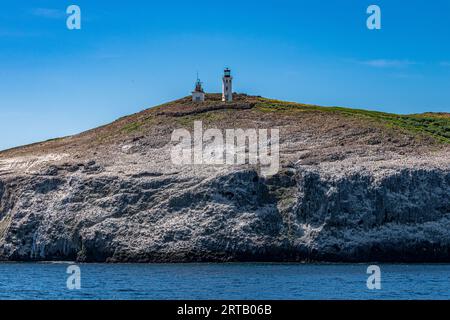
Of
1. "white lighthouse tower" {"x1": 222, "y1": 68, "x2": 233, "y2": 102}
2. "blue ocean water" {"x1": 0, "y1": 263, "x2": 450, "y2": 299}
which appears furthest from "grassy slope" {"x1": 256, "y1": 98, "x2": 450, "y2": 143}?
"blue ocean water" {"x1": 0, "y1": 263, "x2": 450, "y2": 299}

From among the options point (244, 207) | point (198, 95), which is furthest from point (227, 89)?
point (244, 207)

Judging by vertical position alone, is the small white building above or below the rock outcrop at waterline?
above

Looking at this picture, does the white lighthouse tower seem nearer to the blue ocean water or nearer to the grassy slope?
the grassy slope

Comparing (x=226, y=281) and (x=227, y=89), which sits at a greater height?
(x=227, y=89)

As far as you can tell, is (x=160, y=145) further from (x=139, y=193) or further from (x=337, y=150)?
(x=337, y=150)

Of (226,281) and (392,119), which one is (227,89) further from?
(226,281)

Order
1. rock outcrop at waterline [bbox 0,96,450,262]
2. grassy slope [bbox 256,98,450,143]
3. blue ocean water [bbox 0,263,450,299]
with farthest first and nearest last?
grassy slope [bbox 256,98,450,143], rock outcrop at waterline [bbox 0,96,450,262], blue ocean water [bbox 0,263,450,299]

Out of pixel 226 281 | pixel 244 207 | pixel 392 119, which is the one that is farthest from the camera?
pixel 392 119

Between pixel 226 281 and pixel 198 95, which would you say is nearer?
pixel 226 281

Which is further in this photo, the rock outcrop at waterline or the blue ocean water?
the rock outcrop at waterline
